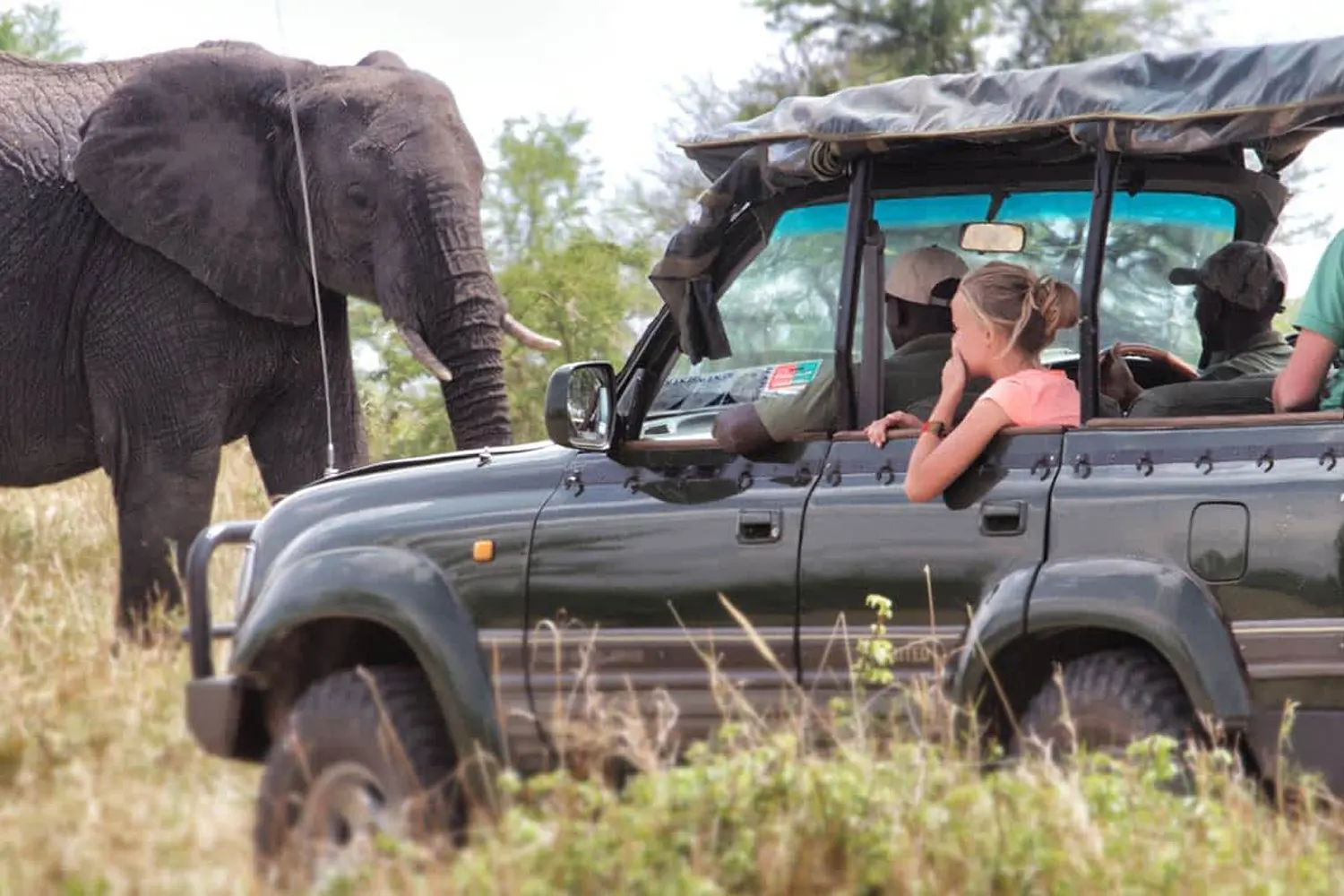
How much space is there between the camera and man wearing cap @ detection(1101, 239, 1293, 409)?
708 centimetres

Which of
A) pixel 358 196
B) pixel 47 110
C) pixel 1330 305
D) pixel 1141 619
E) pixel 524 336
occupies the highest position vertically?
pixel 47 110

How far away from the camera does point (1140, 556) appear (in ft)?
19.3

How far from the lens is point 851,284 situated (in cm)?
659

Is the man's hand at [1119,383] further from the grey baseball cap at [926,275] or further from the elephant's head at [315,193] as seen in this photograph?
the elephant's head at [315,193]

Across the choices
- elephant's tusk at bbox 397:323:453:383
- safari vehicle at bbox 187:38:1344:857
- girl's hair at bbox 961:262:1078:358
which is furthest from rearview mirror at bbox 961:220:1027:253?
elephant's tusk at bbox 397:323:453:383

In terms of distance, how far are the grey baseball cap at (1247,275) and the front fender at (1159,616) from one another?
4.77 ft

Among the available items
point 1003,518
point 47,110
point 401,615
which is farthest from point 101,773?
point 47,110

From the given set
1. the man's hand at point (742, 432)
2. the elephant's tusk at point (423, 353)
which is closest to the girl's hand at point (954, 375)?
the man's hand at point (742, 432)

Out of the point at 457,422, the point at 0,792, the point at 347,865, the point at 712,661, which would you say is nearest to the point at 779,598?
the point at 712,661

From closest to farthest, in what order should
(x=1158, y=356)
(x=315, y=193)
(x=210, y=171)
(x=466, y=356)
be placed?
1. (x=1158, y=356)
2. (x=466, y=356)
3. (x=315, y=193)
4. (x=210, y=171)

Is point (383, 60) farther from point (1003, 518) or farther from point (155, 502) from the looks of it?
point (1003, 518)

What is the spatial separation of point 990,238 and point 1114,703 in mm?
1411

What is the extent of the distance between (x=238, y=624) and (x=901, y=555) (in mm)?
1955

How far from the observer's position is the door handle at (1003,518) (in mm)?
6078
